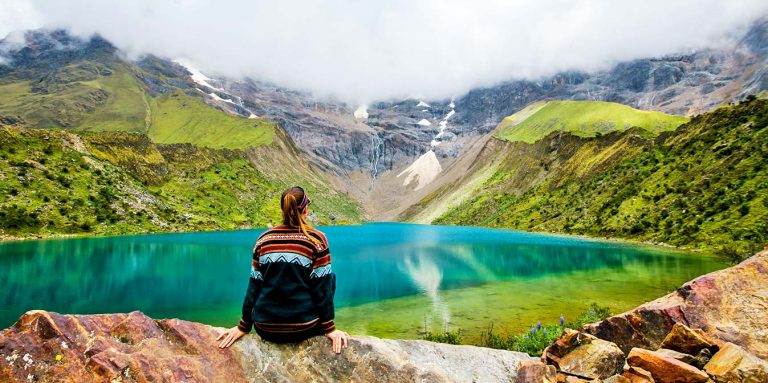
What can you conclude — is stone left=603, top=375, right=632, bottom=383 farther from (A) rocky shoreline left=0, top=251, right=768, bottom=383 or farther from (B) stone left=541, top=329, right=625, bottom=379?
(B) stone left=541, top=329, right=625, bottom=379

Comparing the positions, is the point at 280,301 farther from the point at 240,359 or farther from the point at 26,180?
the point at 26,180

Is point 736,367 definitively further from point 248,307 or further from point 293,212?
point 248,307

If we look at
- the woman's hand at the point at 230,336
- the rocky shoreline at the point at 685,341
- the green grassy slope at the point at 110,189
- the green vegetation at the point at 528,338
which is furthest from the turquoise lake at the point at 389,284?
the green grassy slope at the point at 110,189

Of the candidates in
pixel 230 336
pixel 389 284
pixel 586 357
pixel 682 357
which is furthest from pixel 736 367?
pixel 389 284

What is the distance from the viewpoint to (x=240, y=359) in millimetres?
7578

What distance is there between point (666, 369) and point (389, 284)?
39.1 m

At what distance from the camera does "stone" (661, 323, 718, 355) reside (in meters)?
9.80

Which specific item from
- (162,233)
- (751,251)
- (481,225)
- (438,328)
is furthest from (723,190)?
(162,233)

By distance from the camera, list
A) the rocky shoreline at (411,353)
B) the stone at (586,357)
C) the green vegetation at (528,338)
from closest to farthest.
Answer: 1. the rocky shoreline at (411,353)
2. the stone at (586,357)
3. the green vegetation at (528,338)

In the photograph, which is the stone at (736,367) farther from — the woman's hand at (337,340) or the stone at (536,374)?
the woman's hand at (337,340)

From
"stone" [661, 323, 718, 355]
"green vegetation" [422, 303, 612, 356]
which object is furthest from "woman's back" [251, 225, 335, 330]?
"green vegetation" [422, 303, 612, 356]

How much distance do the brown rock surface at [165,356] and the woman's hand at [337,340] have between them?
6.4 inches

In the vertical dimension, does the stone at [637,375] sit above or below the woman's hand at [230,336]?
below

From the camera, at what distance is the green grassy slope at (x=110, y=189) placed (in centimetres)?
9838
